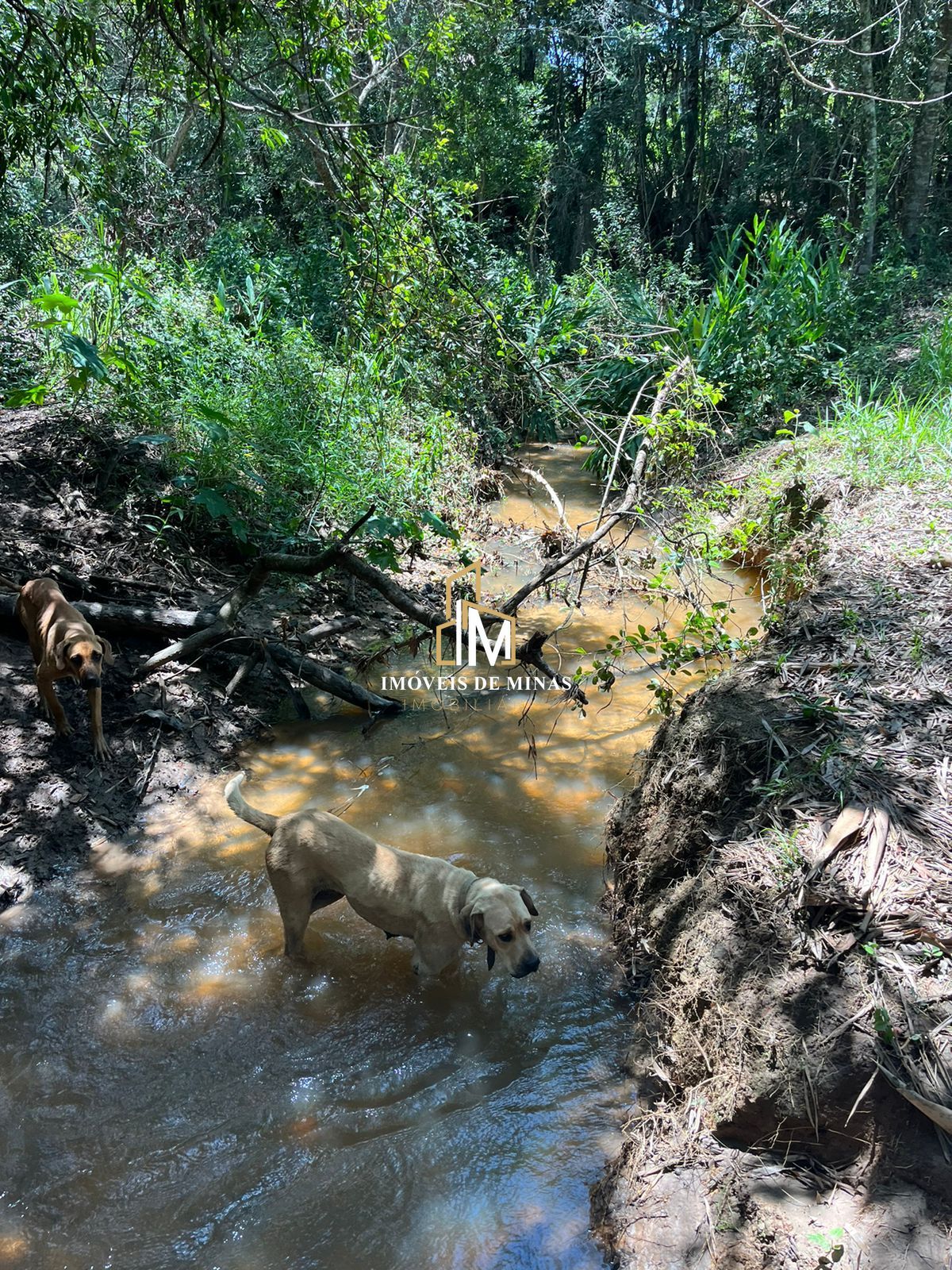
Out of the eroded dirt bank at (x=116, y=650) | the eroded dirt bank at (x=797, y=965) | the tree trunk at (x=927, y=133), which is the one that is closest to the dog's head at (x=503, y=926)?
the eroded dirt bank at (x=797, y=965)

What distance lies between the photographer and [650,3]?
21.1m

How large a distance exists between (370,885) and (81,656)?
222cm

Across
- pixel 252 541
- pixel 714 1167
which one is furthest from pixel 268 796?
pixel 714 1167

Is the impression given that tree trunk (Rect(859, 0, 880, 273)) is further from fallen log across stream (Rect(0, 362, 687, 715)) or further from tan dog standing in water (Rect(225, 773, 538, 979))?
tan dog standing in water (Rect(225, 773, 538, 979))

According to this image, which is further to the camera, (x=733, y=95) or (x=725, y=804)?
(x=733, y=95)

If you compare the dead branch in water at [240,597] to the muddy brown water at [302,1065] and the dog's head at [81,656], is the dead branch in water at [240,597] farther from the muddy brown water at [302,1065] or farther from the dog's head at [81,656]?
the muddy brown water at [302,1065]

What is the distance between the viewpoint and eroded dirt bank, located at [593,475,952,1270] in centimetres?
221

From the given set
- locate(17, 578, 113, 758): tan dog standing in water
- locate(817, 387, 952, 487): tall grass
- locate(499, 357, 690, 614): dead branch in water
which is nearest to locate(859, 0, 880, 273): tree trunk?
locate(817, 387, 952, 487): tall grass

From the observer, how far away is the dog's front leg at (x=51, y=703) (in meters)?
4.67

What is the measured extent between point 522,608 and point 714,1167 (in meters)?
5.53

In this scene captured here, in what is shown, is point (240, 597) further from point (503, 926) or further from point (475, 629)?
point (503, 926)

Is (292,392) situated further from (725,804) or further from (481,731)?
(725,804)

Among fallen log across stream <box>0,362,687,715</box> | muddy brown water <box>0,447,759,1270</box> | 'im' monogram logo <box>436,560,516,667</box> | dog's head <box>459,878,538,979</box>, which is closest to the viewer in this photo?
muddy brown water <box>0,447,759,1270</box>

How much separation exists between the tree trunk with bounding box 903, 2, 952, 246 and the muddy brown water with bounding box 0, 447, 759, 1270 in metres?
15.3
